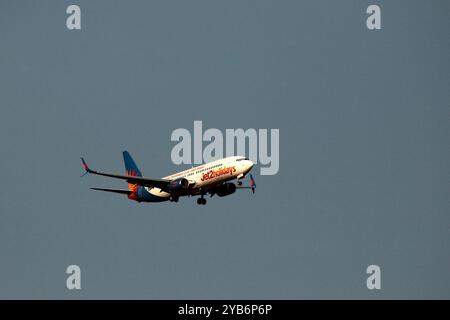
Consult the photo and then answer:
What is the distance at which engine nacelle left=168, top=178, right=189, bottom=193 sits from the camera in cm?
18962

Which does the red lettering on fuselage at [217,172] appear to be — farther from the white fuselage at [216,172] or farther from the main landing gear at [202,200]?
the main landing gear at [202,200]

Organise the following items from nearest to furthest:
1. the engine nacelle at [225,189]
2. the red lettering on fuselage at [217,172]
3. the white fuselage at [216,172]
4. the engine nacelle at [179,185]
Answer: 1. the red lettering on fuselage at [217,172]
2. the white fuselage at [216,172]
3. the engine nacelle at [179,185]
4. the engine nacelle at [225,189]

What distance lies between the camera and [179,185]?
189625 millimetres

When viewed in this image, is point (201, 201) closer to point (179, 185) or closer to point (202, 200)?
point (202, 200)

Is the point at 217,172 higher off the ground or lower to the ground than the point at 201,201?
higher

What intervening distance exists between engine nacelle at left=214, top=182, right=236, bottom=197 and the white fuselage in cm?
396

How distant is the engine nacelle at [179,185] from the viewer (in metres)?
190

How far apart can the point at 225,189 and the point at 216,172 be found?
6.86 m

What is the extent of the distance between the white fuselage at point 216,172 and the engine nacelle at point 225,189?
396 centimetres

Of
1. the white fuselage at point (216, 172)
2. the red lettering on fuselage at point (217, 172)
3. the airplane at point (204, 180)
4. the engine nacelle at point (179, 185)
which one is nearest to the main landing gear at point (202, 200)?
the airplane at point (204, 180)

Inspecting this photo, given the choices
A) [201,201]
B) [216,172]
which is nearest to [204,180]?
[216,172]

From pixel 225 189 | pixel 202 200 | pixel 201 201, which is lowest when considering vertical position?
pixel 201 201
